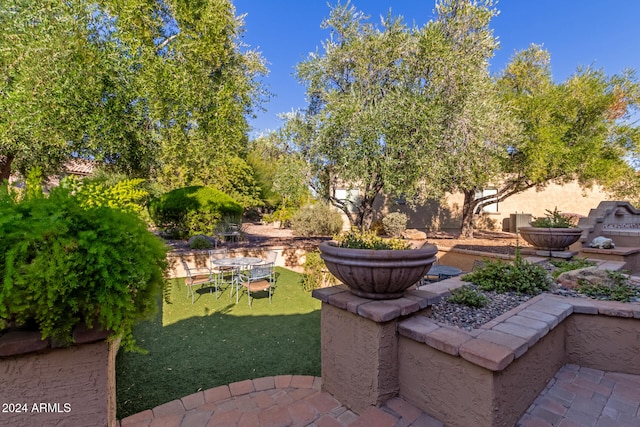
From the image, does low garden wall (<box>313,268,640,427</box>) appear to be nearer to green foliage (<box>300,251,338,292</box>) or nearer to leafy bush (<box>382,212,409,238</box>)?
green foliage (<box>300,251,338,292</box>)

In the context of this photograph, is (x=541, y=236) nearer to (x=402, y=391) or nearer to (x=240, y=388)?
(x=402, y=391)

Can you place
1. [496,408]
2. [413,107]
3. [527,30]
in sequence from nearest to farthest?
[496,408]
[413,107]
[527,30]

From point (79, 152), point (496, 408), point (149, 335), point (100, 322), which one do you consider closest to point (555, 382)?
point (496, 408)

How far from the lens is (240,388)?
2.71 metres

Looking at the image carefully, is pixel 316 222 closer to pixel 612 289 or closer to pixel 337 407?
pixel 612 289

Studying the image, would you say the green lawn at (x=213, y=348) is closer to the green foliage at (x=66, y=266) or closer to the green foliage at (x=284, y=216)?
the green foliage at (x=66, y=266)

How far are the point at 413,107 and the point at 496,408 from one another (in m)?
5.89

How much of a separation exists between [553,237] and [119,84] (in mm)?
8536

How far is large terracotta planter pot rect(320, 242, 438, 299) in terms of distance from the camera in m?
2.19

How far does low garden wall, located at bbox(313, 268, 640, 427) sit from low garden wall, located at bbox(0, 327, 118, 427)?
1586mm

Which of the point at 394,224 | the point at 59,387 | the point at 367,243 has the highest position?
the point at 367,243

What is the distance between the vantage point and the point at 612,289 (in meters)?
3.21

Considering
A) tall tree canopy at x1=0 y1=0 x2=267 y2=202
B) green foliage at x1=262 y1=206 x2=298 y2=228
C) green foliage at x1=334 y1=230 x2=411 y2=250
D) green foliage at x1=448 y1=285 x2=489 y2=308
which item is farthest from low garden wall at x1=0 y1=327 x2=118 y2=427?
green foliage at x1=262 y1=206 x2=298 y2=228

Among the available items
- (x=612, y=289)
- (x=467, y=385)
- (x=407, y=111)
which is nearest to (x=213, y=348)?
(x=467, y=385)
